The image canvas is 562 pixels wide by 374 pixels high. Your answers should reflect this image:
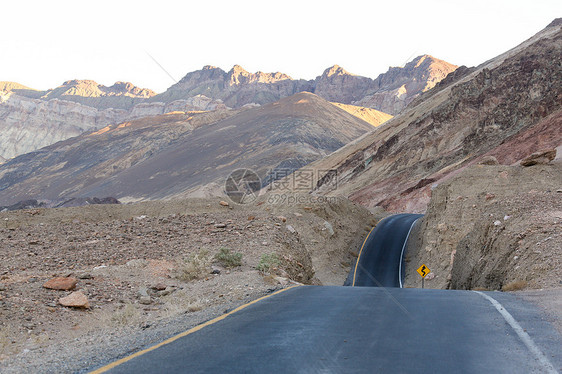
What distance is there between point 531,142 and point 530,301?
4703cm

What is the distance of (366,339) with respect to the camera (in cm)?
632

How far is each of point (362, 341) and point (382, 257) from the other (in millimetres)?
31031

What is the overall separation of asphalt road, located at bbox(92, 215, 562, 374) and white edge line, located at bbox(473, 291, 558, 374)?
0.04 ft

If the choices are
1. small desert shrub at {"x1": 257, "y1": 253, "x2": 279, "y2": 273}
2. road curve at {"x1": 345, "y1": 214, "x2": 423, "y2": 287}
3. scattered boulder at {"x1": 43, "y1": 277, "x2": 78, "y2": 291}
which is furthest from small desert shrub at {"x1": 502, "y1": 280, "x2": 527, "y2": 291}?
road curve at {"x1": 345, "y1": 214, "x2": 423, "y2": 287}

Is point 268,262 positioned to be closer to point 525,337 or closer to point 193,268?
point 193,268

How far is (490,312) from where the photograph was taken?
8.14 m

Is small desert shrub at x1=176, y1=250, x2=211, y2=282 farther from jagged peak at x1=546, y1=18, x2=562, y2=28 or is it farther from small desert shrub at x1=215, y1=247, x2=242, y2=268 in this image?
jagged peak at x1=546, y1=18, x2=562, y2=28

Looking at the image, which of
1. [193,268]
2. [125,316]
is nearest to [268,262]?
[193,268]

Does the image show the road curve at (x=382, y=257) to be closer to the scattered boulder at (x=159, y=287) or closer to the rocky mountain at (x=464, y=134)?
the rocky mountain at (x=464, y=134)

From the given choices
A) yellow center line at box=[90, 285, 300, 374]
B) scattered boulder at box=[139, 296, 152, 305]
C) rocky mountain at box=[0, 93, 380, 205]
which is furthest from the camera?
rocky mountain at box=[0, 93, 380, 205]

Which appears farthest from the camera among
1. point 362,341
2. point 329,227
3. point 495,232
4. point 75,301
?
point 329,227

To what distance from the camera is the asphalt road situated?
17.1 feet

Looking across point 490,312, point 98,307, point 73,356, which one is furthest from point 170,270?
point 490,312

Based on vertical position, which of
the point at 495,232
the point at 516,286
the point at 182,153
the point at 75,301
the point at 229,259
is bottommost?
the point at 516,286
